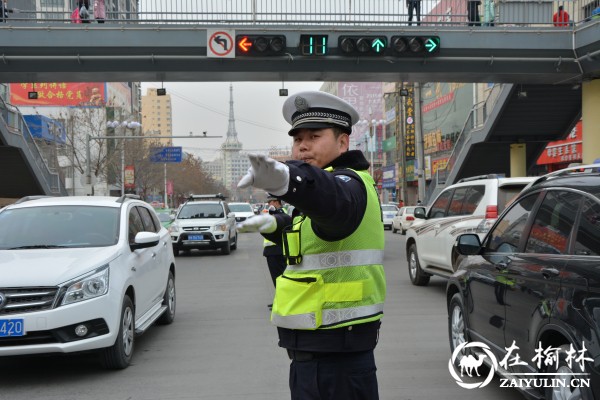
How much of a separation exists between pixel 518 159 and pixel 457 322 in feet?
63.4

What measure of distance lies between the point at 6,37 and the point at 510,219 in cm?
1436

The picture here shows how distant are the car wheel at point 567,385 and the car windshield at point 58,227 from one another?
4.39 metres

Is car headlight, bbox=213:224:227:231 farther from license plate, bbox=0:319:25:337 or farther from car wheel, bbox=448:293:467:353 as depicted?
license plate, bbox=0:319:25:337

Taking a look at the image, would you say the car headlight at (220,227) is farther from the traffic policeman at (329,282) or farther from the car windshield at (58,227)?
the traffic policeman at (329,282)

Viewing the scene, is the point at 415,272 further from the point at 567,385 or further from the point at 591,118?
the point at 591,118

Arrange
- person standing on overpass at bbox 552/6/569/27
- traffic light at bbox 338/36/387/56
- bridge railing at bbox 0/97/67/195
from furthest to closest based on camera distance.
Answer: bridge railing at bbox 0/97/67/195
person standing on overpass at bbox 552/6/569/27
traffic light at bbox 338/36/387/56

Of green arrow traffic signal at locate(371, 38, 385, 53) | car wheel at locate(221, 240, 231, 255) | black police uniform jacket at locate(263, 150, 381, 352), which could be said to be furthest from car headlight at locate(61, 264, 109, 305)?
car wheel at locate(221, 240, 231, 255)

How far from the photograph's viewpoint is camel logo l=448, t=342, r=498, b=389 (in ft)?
16.0

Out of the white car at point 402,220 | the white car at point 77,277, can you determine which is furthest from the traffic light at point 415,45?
the white car at point 402,220

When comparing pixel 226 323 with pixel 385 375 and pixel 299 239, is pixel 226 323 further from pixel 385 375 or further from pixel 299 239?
pixel 299 239

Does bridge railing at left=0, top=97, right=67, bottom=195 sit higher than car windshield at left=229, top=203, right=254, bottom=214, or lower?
higher

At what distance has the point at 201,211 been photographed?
20422 millimetres

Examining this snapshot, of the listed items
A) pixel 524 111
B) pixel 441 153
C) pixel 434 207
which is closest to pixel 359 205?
pixel 434 207

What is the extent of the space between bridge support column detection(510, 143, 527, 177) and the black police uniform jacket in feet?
73.0
